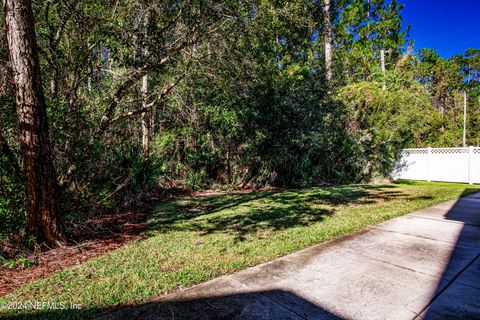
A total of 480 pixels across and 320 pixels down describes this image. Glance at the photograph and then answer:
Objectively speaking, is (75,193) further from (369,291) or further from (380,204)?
(380,204)

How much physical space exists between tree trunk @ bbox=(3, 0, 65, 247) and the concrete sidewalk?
2.47 meters

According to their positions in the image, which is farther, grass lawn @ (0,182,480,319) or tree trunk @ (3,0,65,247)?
tree trunk @ (3,0,65,247)

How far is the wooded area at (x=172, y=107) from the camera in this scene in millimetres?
4148

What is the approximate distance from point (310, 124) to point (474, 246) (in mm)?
8140

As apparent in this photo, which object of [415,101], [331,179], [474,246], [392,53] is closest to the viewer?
[474,246]

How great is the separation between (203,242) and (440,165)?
14332mm

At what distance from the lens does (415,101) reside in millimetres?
13953

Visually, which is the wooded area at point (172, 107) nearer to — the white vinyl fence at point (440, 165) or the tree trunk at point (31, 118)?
the tree trunk at point (31, 118)

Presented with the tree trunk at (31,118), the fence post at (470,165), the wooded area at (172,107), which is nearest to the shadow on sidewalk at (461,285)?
the tree trunk at (31,118)

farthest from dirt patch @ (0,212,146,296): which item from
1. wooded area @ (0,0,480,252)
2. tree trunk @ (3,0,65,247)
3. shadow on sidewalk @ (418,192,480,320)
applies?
shadow on sidewalk @ (418,192,480,320)

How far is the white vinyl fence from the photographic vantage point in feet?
43.2

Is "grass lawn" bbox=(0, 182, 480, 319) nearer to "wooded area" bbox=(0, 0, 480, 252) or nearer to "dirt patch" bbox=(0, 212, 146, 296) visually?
"dirt patch" bbox=(0, 212, 146, 296)

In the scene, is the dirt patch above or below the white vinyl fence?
below

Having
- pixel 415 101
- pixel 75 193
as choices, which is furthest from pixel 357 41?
pixel 75 193
